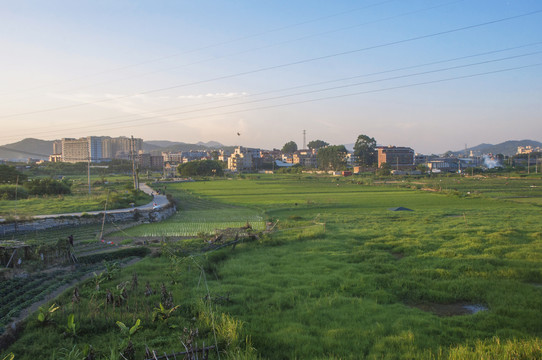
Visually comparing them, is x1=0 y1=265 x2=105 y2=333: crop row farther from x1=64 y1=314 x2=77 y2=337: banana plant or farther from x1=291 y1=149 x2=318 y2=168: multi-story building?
x1=291 y1=149 x2=318 y2=168: multi-story building

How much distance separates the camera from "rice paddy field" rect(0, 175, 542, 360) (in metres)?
7.54

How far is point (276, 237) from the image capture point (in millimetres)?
19531

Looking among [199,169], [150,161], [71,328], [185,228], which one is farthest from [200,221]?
[150,161]

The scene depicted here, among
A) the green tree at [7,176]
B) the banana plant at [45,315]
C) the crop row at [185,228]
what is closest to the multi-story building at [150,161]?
the green tree at [7,176]

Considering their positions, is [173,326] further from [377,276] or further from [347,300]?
[377,276]

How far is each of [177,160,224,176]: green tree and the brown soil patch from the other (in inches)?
3471

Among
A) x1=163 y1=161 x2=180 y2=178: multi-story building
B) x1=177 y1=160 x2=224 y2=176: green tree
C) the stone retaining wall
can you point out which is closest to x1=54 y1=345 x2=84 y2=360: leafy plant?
the stone retaining wall

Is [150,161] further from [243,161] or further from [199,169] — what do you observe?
[199,169]

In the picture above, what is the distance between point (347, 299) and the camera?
1016 cm

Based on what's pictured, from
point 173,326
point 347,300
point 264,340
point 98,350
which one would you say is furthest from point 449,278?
point 98,350

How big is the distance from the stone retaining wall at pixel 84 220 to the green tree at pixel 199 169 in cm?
6396

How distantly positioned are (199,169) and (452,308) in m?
90.3

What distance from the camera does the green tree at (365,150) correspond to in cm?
12669

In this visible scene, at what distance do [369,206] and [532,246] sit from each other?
2039cm
